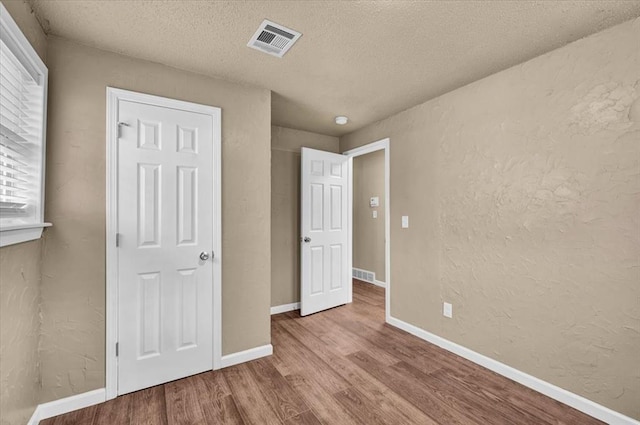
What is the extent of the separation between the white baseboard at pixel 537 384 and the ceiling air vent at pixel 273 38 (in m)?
2.82

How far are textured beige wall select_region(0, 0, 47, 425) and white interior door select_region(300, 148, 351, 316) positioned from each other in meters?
2.35

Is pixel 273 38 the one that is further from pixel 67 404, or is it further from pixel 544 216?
pixel 67 404

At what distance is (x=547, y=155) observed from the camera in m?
2.04

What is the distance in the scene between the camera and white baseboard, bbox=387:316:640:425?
1736 millimetres

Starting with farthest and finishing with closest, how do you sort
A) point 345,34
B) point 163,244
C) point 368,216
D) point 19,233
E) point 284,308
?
point 368,216, point 284,308, point 163,244, point 345,34, point 19,233

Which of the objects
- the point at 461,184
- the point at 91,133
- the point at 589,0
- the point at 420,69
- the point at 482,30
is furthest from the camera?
the point at 461,184

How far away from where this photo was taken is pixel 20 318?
154 centimetres

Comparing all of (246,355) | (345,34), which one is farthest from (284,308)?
(345,34)

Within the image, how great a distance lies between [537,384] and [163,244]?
115 inches

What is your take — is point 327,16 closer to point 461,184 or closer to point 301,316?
point 461,184

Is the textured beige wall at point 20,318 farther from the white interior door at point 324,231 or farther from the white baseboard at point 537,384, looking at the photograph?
the white baseboard at point 537,384

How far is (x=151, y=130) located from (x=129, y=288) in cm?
115

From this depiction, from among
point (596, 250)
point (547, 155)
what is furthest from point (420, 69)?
point (596, 250)

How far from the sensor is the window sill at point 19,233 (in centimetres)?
124
